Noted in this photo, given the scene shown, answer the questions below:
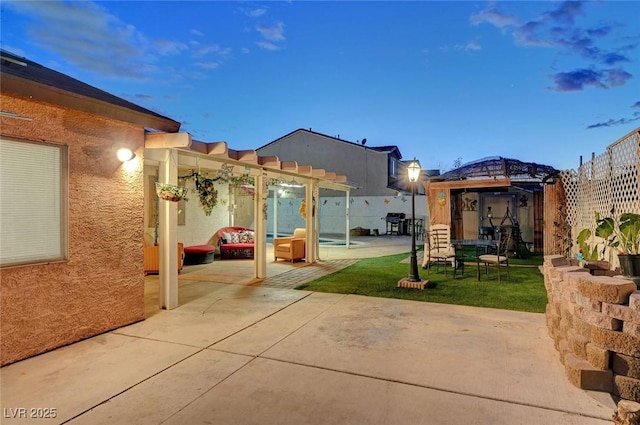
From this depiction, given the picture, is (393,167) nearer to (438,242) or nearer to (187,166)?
(438,242)

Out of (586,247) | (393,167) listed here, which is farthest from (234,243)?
(393,167)

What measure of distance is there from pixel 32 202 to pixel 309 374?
3133 mm

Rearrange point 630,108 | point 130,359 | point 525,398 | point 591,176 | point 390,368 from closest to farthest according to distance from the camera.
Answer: point 525,398
point 390,368
point 130,359
point 591,176
point 630,108

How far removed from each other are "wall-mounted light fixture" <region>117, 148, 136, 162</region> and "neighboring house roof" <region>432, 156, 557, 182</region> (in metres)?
8.08

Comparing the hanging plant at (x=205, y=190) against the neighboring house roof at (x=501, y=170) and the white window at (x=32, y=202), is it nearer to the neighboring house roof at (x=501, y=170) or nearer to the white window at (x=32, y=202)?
the white window at (x=32, y=202)

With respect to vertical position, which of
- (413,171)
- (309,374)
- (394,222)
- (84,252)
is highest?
(413,171)

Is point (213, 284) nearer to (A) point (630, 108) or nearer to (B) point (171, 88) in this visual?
(A) point (630, 108)

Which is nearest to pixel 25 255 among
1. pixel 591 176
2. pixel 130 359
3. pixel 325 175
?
pixel 130 359

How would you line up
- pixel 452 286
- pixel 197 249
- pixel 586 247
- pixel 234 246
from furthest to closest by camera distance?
pixel 234 246
pixel 197 249
pixel 452 286
pixel 586 247

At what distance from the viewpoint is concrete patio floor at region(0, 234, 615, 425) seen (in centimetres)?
237

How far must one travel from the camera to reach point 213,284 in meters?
6.81

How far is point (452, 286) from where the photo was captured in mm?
6535

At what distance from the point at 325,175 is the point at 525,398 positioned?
7555mm

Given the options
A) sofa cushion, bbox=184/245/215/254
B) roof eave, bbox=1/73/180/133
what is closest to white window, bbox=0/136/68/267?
roof eave, bbox=1/73/180/133
